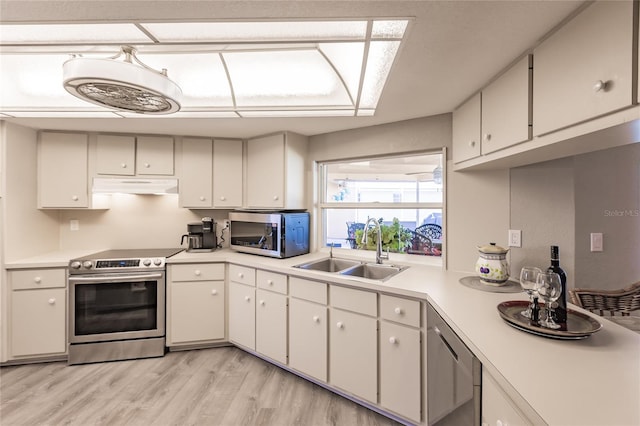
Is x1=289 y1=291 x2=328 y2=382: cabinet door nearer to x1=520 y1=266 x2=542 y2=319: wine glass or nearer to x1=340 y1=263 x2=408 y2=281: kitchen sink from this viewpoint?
x1=340 y1=263 x2=408 y2=281: kitchen sink

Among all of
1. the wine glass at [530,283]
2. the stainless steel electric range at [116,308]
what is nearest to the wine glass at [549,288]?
the wine glass at [530,283]

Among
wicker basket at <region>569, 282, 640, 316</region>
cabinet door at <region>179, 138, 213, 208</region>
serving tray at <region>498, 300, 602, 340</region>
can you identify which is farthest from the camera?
cabinet door at <region>179, 138, 213, 208</region>

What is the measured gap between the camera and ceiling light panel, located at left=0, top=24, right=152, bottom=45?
1.21 metres

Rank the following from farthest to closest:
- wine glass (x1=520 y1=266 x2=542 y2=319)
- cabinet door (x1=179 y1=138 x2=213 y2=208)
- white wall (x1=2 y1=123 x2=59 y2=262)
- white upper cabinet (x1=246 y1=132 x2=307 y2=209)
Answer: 1. cabinet door (x1=179 y1=138 x2=213 y2=208)
2. white upper cabinet (x1=246 y1=132 x2=307 y2=209)
3. white wall (x1=2 y1=123 x2=59 y2=262)
4. wine glass (x1=520 y1=266 x2=542 y2=319)

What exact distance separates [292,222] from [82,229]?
232 cm

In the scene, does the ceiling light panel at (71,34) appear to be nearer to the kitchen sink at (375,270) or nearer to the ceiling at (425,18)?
the ceiling at (425,18)

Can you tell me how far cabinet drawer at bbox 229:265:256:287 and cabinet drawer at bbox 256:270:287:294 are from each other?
63 millimetres

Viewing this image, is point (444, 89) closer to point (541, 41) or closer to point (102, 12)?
point (541, 41)

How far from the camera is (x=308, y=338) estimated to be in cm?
203

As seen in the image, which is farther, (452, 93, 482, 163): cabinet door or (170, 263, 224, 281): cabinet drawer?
(170, 263, 224, 281): cabinet drawer

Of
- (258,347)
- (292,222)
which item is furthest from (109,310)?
(292,222)

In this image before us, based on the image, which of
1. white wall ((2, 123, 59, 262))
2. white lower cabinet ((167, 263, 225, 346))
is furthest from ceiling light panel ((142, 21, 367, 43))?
white wall ((2, 123, 59, 262))

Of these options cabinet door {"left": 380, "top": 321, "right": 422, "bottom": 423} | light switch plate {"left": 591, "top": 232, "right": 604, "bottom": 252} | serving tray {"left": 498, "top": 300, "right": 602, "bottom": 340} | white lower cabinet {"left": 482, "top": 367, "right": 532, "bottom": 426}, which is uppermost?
light switch plate {"left": 591, "top": 232, "right": 604, "bottom": 252}

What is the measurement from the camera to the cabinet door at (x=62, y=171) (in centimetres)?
252
